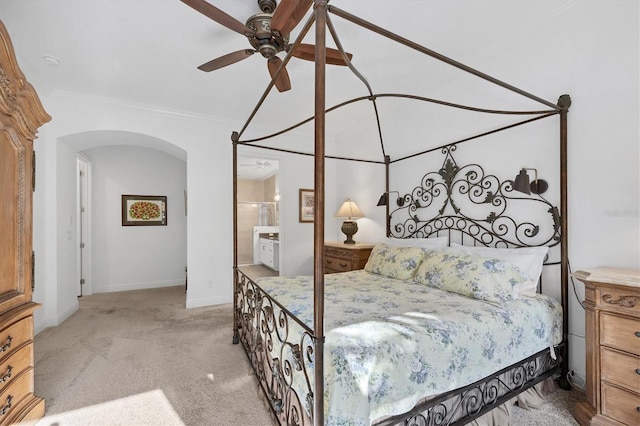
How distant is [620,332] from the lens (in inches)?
59.4

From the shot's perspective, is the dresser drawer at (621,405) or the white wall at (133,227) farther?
the white wall at (133,227)

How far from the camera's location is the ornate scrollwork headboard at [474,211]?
92.0 inches

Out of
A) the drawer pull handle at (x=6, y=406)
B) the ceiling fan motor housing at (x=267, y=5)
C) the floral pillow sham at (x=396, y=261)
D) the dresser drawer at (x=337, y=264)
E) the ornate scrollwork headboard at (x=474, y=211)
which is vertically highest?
the ceiling fan motor housing at (x=267, y=5)

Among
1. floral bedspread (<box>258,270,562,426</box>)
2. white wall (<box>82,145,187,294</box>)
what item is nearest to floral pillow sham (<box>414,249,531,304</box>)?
floral bedspread (<box>258,270,562,426</box>)

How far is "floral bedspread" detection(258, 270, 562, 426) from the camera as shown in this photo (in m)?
1.18

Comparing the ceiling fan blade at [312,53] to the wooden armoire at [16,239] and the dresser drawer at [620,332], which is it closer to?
the wooden armoire at [16,239]

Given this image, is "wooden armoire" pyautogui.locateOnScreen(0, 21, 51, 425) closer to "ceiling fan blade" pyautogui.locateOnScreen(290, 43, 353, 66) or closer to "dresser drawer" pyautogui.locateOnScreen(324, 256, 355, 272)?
"ceiling fan blade" pyautogui.locateOnScreen(290, 43, 353, 66)

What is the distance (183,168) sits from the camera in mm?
5445

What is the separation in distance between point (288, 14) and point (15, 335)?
Result: 234 cm

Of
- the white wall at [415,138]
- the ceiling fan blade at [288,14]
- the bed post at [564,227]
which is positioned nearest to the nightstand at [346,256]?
the white wall at [415,138]

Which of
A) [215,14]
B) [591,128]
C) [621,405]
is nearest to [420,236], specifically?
[591,128]

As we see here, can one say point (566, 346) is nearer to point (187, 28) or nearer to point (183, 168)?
point (187, 28)

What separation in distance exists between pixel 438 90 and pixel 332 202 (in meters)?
2.48

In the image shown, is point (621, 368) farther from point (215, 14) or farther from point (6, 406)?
point (6, 406)
